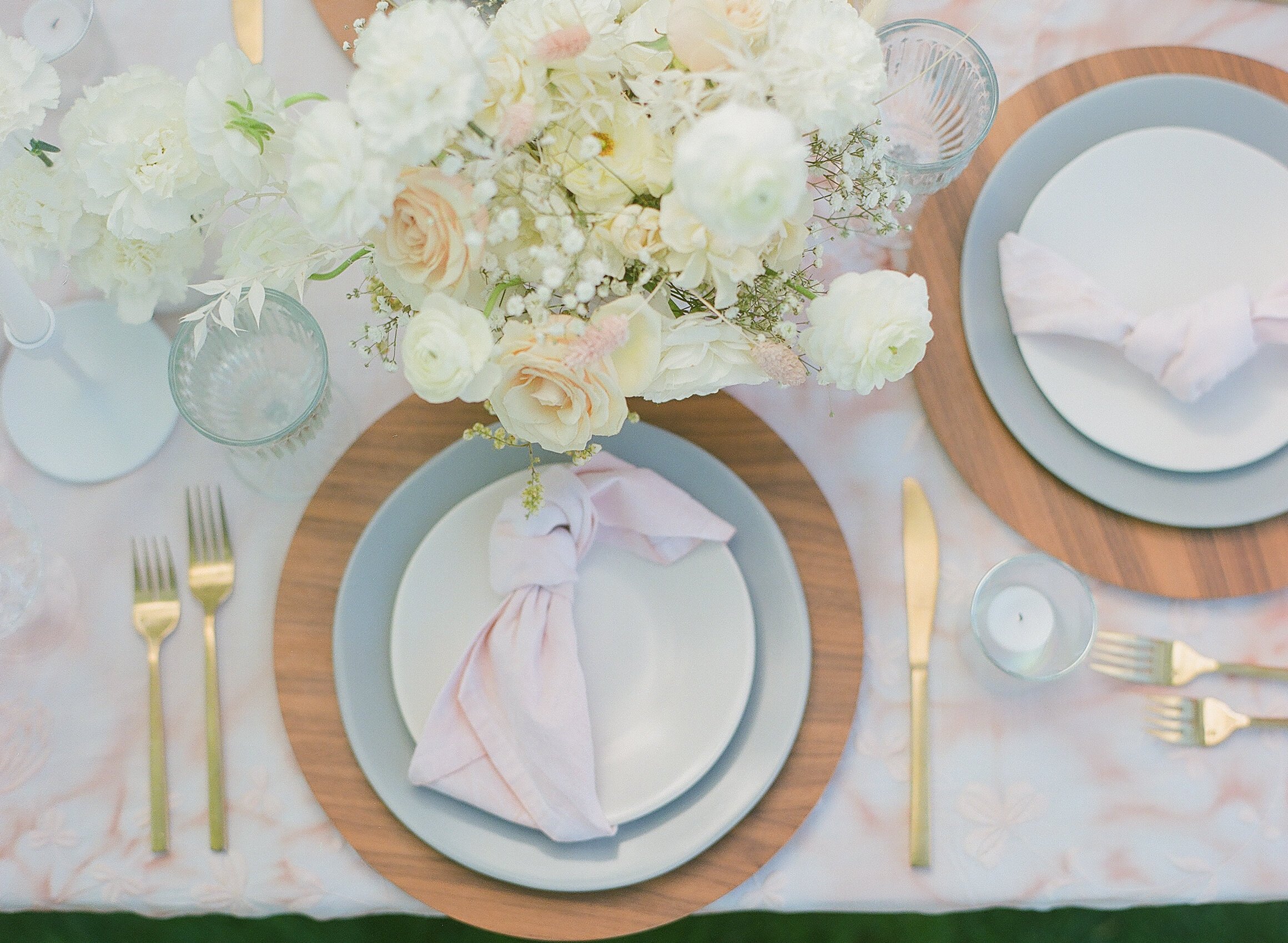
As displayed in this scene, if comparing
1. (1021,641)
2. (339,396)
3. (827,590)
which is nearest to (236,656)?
(339,396)

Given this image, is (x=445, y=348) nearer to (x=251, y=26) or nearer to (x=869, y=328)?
(x=869, y=328)

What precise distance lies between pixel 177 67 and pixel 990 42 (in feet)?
2.55

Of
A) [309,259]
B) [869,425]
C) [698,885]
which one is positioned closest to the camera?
[309,259]

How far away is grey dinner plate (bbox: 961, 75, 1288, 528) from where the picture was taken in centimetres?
77

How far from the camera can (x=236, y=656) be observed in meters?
0.77

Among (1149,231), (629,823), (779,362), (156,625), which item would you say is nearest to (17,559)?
(156,625)

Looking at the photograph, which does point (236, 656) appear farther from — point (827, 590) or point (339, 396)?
point (827, 590)

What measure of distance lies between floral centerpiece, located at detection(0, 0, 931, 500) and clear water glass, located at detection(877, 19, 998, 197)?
21 cm

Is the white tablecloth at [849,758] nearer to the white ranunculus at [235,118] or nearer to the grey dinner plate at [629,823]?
the grey dinner plate at [629,823]

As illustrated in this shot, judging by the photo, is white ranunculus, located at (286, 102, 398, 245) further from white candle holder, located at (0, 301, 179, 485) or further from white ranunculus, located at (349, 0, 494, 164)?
white candle holder, located at (0, 301, 179, 485)

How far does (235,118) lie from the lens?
51 centimetres

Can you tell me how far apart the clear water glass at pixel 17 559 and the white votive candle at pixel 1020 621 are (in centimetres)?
81

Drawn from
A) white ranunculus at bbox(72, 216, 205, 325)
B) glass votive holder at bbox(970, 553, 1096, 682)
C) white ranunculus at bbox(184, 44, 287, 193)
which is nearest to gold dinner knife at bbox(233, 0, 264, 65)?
white ranunculus at bbox(72, 216, 205, 325)

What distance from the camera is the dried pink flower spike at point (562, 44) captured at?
1.54 ft
